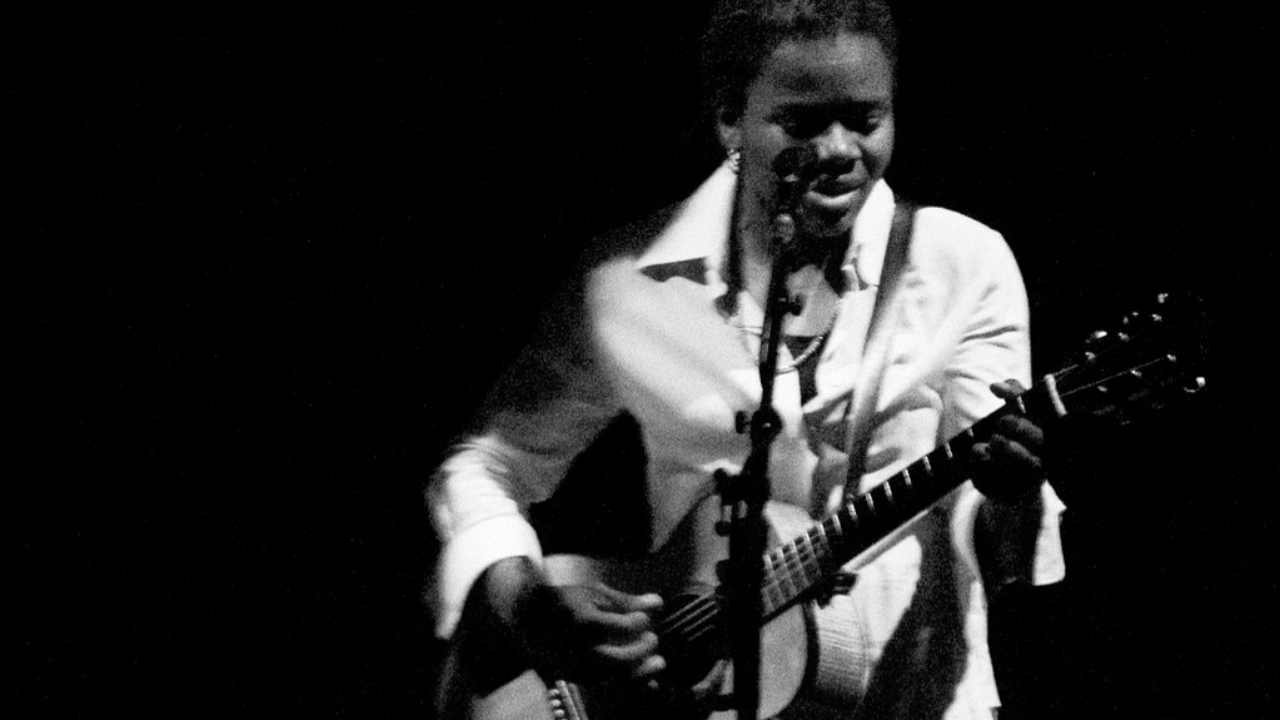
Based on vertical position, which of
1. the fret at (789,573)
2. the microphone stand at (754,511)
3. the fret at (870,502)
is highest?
the microphone stand at (754,511)

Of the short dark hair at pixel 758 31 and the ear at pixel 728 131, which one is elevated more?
the short dark hair at pixel 758 31

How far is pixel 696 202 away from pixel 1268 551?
137cm

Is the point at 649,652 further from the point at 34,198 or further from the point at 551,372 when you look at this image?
the point at 34,198

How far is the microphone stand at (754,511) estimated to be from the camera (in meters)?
1.67

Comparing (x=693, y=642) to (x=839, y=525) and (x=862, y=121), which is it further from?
(x=862, y=121)

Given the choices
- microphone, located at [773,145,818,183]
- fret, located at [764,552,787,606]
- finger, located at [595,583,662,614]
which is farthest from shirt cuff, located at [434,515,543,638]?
microphone, located at [773,145,818,183]

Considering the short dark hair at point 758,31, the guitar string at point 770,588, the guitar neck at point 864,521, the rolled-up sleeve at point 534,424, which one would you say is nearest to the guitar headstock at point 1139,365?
the guitar neck at point 864,521

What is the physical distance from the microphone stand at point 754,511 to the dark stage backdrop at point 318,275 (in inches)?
44.3

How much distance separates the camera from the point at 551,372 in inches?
98.5

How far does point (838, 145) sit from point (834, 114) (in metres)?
0.08

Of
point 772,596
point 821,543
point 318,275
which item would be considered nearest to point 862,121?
point 821,543

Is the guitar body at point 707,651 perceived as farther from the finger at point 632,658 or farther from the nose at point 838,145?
the nose at point 838,145

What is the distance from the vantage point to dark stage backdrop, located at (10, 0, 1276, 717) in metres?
2.63

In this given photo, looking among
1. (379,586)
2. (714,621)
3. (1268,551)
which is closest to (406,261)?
(379,586)
